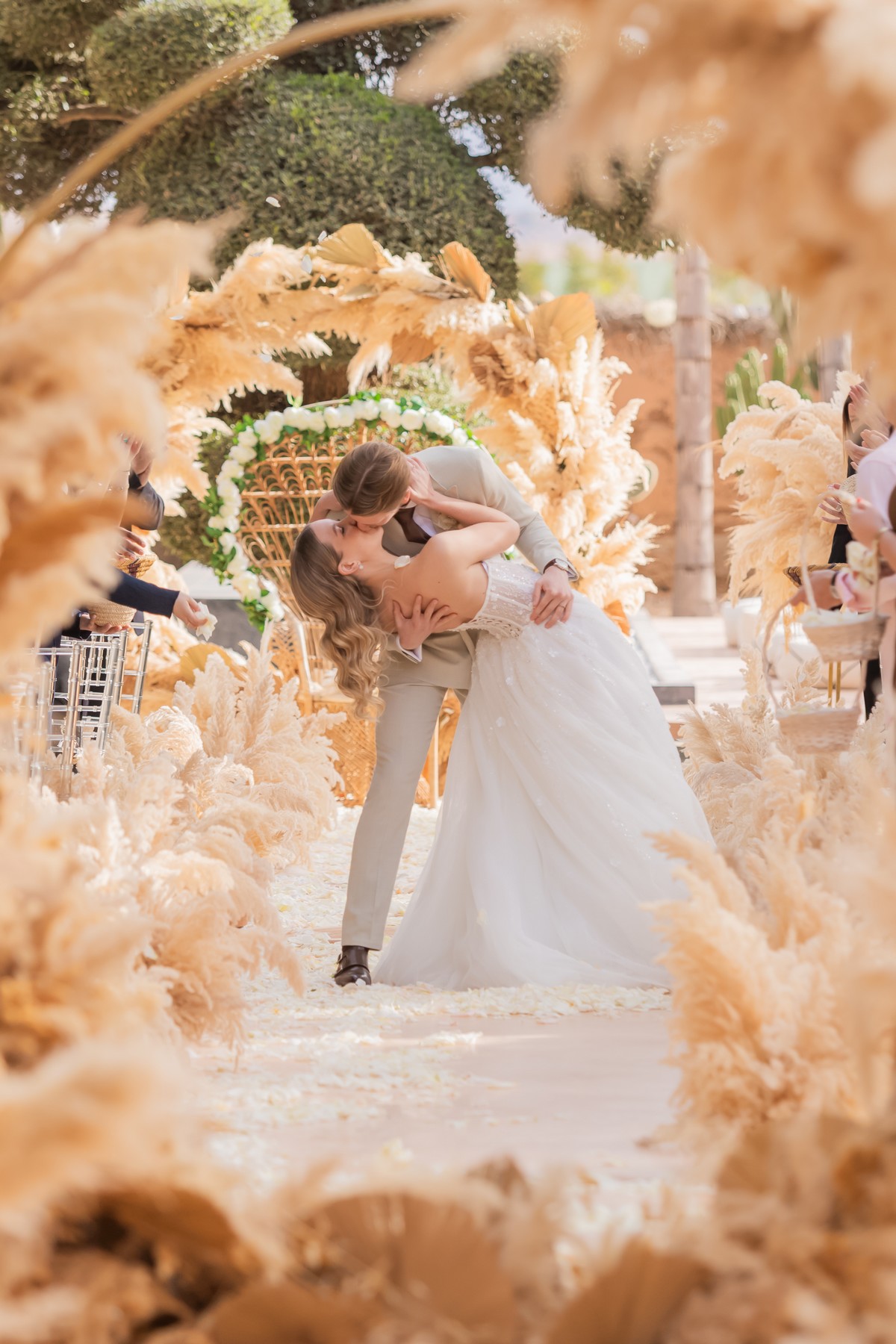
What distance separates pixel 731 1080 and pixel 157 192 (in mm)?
8943

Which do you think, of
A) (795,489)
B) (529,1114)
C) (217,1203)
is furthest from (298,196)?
(217,1203)

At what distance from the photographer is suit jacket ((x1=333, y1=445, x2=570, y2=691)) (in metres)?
3.54

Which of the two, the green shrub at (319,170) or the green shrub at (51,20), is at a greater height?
the green shrub at (51,20)

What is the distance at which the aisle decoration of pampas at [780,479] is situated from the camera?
4309mm

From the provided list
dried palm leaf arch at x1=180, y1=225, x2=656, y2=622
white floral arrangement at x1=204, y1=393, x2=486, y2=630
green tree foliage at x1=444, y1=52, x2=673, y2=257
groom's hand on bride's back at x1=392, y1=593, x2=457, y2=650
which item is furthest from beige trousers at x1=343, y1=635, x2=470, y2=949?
green tree foliage at x1=444, y1=52, x2=673, y2=257

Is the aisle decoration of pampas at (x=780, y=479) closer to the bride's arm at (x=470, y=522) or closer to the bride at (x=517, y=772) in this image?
the bride at (x=517, y=772)

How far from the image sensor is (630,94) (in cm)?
113

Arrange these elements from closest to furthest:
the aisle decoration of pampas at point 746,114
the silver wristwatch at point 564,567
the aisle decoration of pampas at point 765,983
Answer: the aisle decoration of pampas at point 746,114, the aisle decoration of pampas at point 765,983, the silver wristwatch at point 564,567

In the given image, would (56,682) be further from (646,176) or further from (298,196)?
(646,176)

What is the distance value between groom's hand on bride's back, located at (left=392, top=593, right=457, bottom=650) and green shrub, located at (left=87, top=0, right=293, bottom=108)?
701 centimetres

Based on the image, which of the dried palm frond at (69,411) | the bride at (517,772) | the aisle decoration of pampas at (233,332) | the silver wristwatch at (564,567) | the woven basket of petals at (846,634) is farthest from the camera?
the aisle decoration of pampas at (233,332)

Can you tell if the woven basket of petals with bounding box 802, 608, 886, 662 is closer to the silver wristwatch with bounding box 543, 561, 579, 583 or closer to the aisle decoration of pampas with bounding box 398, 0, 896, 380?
the aisle decoration of pampas with bounding box 398, 0, 896, 380

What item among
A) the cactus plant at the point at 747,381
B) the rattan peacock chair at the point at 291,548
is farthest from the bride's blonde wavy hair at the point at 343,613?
the cactus plant at the point at 747,381

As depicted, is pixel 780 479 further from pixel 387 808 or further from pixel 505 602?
pixel 387 808
